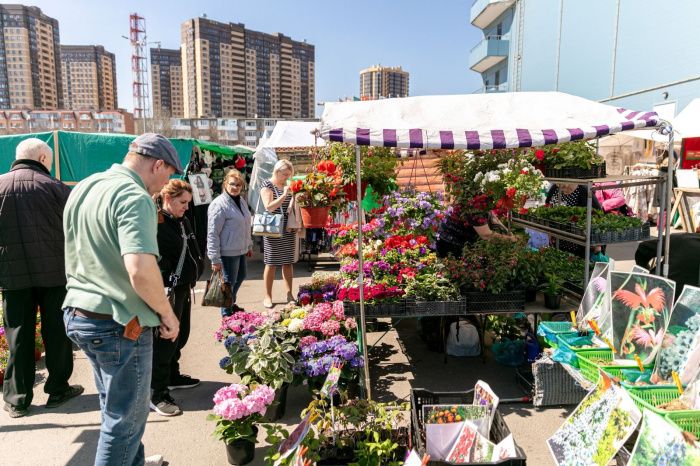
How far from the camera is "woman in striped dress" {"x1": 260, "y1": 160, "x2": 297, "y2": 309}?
561 centimetres

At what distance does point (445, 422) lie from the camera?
8.18 feet

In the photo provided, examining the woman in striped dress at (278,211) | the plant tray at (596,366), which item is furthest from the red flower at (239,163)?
the plant tray at (596,366)

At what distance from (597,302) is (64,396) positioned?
4016 mm

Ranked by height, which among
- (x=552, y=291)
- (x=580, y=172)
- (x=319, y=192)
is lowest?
(x=552, y=291)

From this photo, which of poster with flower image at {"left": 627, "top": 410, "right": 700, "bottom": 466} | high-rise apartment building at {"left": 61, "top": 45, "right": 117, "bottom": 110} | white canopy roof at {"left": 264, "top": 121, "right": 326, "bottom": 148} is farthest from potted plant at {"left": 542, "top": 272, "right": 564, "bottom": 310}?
high-rise apartment building at {"left": 61, "top": 45, "right": 117, "bottom": 110}

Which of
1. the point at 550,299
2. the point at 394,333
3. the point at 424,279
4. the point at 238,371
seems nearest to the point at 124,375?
the point at 238,371

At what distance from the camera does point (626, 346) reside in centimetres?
263

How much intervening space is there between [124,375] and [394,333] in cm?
356

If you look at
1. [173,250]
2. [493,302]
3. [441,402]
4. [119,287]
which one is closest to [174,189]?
[173,250]

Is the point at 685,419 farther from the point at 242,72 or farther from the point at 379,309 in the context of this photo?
the point at 242,72

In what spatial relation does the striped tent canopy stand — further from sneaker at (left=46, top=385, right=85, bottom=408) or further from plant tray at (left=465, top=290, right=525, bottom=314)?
sneaker at (left=46, top=385, right=85, bottom=408)

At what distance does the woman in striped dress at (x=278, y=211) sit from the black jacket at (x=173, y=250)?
1.98m

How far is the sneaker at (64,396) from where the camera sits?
3.74 m

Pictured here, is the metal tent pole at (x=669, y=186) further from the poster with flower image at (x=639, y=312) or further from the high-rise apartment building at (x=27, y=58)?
the high-rise apartment building at (x=27, y=58)
